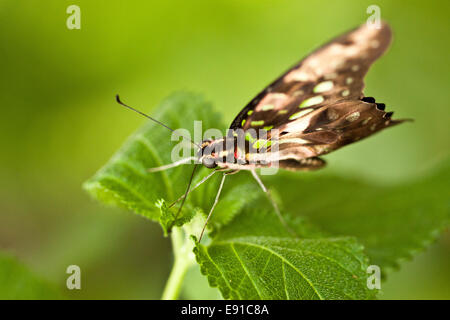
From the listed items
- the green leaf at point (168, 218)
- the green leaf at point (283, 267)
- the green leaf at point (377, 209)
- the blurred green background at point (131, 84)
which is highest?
the blurred green background at point (131, 84)

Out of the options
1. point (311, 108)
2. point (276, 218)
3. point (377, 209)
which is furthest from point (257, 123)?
point (377, 209)

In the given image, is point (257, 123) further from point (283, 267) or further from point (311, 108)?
point (283, 267)

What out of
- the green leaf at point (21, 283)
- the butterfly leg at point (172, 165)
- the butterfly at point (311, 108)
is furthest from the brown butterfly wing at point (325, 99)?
the green leaf at point (21, 283)

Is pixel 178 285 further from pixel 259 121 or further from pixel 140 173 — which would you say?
pixel 259 121

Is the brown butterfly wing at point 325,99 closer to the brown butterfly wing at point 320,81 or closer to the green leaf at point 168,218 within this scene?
the brown butterfly wing at point 320,81

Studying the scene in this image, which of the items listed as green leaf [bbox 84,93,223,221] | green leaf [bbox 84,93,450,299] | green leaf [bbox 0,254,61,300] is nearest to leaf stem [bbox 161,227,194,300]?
green leaf [bbox 84,93,450,299]

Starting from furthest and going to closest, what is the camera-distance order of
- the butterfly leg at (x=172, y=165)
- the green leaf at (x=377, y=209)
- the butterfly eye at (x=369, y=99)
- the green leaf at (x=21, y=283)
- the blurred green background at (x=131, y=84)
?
1. the blurred green background at (x=131, y=84)
2. the green leaf at (x=377, y=209)
3. the green leaf at (x=21, y=283)
4. the butterfly leg at (x=172, y=165)
5. the butterfly eye at (x=369, y=99)
